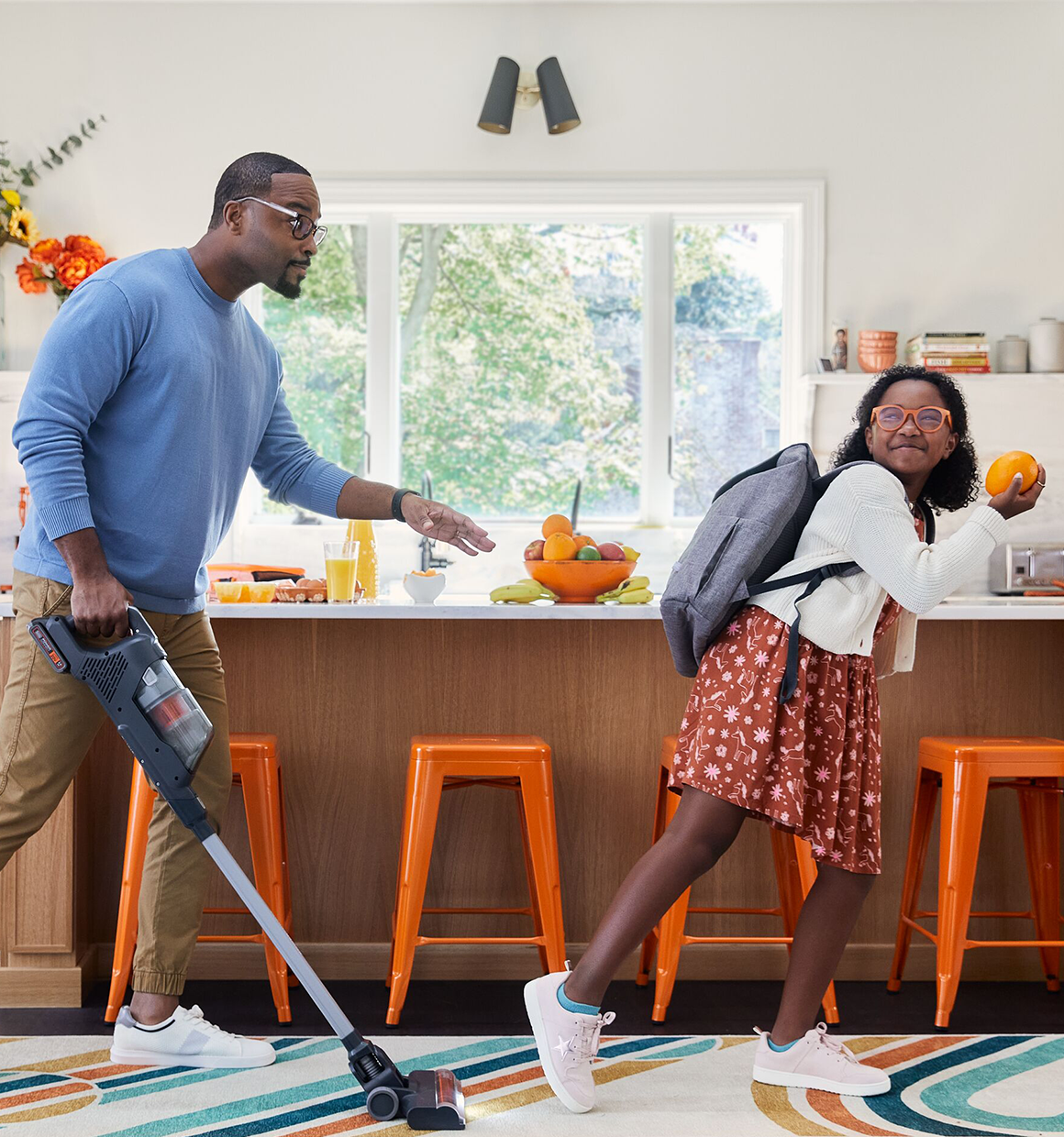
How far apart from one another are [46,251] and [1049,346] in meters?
3.62

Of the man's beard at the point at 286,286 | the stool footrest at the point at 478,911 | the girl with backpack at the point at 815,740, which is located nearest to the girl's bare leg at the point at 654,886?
the girl with backpack at the point at 815,740

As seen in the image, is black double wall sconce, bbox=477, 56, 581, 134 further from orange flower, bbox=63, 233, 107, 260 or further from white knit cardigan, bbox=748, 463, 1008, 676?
white knit cardigan, bbox=748, 463, 1008, 676

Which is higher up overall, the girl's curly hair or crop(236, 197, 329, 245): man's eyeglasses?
crop(236, 197, 329, 245): man's eyeglasses

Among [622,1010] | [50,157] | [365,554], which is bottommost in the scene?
[622,1010]

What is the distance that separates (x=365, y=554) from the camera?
277cm

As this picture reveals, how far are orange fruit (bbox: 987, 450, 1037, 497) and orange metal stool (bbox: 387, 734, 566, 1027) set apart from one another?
97cm

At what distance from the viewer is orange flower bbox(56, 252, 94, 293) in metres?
4.02

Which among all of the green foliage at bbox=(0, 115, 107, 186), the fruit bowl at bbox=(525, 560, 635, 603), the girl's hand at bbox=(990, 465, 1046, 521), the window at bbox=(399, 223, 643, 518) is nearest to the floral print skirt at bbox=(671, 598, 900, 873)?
the girl's hand at bbox=(990, 465, 1046, 521)

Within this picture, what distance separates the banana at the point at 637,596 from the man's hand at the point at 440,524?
0.46m

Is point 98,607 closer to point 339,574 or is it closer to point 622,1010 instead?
point 339,574

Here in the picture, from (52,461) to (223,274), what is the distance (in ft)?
1.52

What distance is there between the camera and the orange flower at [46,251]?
402cm

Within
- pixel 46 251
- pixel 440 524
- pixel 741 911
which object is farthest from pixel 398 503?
pixel 46 251

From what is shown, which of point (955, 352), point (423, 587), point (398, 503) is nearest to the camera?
point (398, 503)
